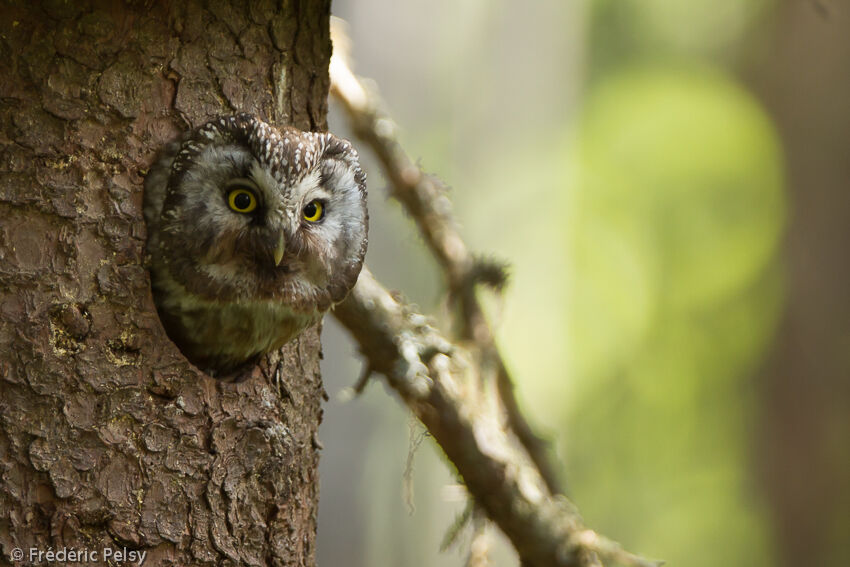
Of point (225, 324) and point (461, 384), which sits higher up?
point (461, 384)

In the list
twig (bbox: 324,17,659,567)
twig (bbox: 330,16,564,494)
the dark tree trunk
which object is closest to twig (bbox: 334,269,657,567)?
twig (bbox: 324,17,659,567)

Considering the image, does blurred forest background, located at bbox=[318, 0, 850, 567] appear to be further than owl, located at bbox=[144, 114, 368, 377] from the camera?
Yes

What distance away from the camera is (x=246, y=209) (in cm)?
126

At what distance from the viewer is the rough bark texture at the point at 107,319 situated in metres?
1.18

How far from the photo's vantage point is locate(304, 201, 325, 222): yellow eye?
4.29ft

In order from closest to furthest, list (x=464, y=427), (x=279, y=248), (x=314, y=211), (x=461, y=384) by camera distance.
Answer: (x=279, y=248) → (x=314, y=211) → (x=464, y=427) → (x=461, y=384)

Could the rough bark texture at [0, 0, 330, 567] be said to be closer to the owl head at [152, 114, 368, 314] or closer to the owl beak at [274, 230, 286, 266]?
the owl head at [152, 114, 368, 314]

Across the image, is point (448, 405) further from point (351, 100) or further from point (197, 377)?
point (351, 100)

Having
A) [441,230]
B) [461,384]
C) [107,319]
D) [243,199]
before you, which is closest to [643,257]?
[441,230]

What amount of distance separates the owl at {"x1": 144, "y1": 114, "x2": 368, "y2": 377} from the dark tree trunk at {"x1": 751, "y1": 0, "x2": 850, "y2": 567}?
268cm

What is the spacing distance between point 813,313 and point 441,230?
6.93 feet

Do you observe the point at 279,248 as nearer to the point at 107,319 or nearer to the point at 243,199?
the point at 243,199

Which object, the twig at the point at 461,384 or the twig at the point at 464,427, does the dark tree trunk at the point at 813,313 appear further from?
the twig at the point at 464,427

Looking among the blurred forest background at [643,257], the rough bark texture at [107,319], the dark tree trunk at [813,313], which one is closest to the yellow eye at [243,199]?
the rough bark texture at [107,319]
